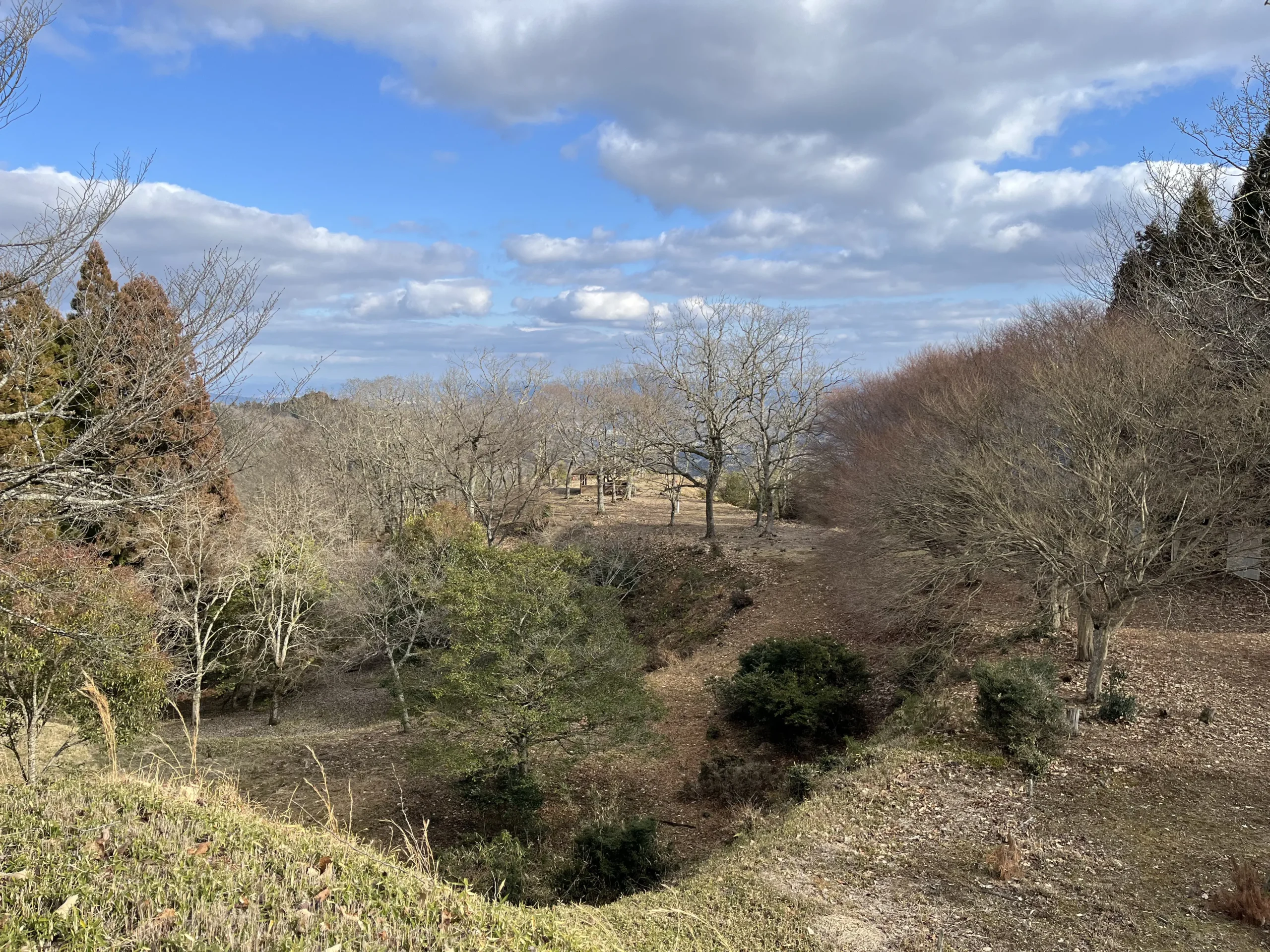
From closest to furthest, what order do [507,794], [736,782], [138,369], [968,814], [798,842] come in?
1. [138,369]
2. [798,842]
3. [968,814]
4. [507,794]
5. [736,782]

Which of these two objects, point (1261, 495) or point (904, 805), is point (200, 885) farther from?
point (1261, 495)

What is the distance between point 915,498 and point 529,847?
10.2m

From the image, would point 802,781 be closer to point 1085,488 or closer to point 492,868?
point 492,868

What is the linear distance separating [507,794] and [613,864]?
2616 mm

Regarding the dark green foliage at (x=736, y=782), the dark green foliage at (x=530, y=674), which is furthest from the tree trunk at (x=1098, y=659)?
the dark green foliage at (x=530, y=674)

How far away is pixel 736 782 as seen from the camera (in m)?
12.5

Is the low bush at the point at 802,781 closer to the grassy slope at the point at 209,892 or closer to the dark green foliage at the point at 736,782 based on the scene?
the dark green foliage at the point at 736,782

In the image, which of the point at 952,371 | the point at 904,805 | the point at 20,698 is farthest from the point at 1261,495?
the point at 20,698

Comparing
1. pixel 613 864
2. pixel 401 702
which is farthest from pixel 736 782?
pixel 401 702

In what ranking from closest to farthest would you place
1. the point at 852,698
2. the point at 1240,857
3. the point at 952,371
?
the point at 1240,857, the point at 852,698, the point at 952,371

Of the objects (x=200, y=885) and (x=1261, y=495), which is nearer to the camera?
(x=200, y=885)

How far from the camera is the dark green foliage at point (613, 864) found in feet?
29.1

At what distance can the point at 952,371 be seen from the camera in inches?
969

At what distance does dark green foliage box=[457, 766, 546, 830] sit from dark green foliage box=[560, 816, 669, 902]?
1741mm
